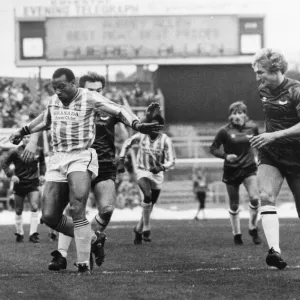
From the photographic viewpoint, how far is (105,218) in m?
10.0

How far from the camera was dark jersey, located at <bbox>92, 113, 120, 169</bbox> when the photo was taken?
10570 mm

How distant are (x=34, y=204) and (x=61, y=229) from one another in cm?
706

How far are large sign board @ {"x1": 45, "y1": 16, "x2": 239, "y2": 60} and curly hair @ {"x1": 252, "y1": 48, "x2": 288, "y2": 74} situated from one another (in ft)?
111

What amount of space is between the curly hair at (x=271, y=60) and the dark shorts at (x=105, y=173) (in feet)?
7.68

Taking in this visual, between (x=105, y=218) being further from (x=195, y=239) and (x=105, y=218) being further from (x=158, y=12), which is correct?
(x=158, y=12)

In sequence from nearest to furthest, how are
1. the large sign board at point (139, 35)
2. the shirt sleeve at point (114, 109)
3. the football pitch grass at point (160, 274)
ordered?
the football pitch grass at point (160, 274) → the shirt sleeve at point (114, 109) → the large sign board at point (139, 35)

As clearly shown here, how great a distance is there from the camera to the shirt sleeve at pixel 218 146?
44.5 feet

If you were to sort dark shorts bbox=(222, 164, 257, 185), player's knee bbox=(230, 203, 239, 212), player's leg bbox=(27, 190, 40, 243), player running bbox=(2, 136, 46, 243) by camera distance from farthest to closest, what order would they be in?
1. player running bbox=(2, 136, 46, 243)
2. player's leg bbox=(27, 190, 40, 243)
3. player's knee bbox=(230, 203, 239, 212)
4. dark shorts bbox=(222, 164, 257, 185)

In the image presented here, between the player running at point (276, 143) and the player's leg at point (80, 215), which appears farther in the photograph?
the player running at point (276, 143)

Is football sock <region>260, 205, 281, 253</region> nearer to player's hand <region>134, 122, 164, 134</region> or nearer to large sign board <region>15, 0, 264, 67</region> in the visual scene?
player's hand <region>134, 122, 164, 134</region>

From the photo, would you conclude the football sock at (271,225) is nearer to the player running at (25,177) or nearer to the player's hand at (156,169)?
the player's hand at (156,169)

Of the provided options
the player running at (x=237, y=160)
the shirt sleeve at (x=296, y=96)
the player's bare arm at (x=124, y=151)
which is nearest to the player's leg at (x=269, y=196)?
the shirt sleeve at (x=296, y=96)

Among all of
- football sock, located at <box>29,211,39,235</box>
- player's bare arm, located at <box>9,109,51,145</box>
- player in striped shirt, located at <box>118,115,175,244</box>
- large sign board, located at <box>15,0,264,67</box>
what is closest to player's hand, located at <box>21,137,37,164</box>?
player's bare arm, located at <box>9,109,51,145</box>

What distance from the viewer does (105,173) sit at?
10.3 metres
